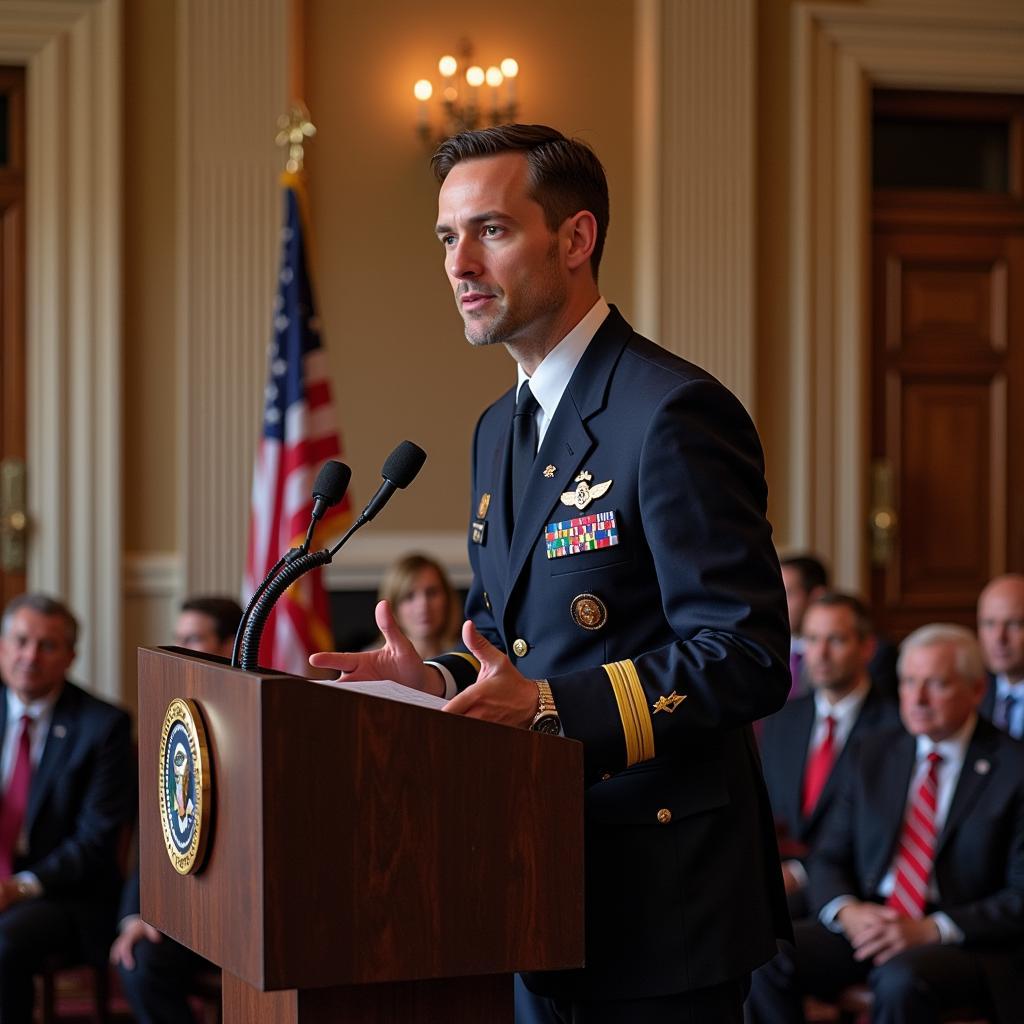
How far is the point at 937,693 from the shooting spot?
4.12 metres

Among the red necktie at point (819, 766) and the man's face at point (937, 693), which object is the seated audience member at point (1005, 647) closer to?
the red necktie at point (819, 766)

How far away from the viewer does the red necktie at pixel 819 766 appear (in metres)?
4.88

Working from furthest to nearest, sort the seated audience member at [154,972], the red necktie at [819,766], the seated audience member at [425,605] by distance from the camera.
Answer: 1. the seated audience member at [425,605]
2. the red necktie at [819,766]
3. the seated audience member at [154,972]

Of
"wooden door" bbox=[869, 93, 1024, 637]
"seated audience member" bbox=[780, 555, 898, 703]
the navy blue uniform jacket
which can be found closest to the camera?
the navy blue uniform jacket

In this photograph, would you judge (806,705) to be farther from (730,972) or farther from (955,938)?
(730,972)

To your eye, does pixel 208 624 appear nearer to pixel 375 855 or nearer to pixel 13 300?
pixel 13 300

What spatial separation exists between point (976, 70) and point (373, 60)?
2.67 m

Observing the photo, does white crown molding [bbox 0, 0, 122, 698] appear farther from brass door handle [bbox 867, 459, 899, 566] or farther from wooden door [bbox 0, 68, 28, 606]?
brass door handle [bbox 867, 459, 899, 566]

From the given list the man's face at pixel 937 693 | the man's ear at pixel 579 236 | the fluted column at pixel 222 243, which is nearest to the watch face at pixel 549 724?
the man's ear at pixel 579 236

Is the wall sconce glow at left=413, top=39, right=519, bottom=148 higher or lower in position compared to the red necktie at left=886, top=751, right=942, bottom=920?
higher

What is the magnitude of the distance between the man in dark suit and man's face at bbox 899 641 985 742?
7.54 ft

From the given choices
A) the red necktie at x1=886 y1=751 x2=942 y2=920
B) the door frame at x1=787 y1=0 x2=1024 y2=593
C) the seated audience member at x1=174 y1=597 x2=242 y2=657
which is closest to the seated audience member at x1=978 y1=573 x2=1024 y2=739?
the red necktie at x1=886 y1=751 x2=942 y2=920

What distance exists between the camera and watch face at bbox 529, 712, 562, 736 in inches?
66.3

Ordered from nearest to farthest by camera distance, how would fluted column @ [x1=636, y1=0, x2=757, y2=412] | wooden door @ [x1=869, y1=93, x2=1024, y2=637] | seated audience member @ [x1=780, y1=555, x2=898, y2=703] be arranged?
1. seated audience member @ [x1=780, y1=555, x2=898, y2=703]
2. fluted column @ [x1=636, y1=0, x2=757, y2=412]
3. wooden door @ [x1=869, y1=93, x2=1024, y2=637]
